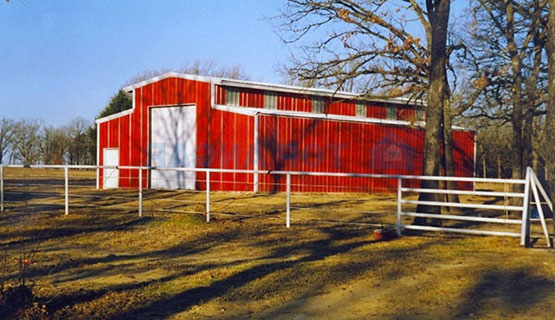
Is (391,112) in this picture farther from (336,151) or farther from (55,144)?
(55,144)

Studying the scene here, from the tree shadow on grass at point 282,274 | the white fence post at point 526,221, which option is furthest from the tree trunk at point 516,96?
the tree shadow on grass at point 282,274

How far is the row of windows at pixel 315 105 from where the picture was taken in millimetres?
26594

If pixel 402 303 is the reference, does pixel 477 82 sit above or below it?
above

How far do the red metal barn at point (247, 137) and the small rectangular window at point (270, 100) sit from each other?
0.05 metres

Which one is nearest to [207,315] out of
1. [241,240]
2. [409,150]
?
[241,240]

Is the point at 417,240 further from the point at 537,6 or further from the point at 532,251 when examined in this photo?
the point at 537,6

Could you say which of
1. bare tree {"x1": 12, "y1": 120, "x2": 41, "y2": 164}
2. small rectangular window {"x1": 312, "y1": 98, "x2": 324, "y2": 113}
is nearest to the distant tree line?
bare tree {"x1": 12, "y1": 120, "x2": 41, "y2": 164}

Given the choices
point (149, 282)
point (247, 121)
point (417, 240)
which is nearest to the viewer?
point (149, 282)

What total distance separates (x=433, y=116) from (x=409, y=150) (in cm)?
1604

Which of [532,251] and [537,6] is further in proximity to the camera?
[537,6]

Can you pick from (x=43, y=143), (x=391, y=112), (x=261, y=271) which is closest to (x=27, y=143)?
(x=43, y=143)

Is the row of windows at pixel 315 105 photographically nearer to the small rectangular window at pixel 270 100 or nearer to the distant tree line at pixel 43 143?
the small rectangular window at pixel 270 100

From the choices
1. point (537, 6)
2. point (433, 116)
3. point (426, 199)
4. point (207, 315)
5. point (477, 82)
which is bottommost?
point (207, 315)

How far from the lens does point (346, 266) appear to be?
28.7ft
